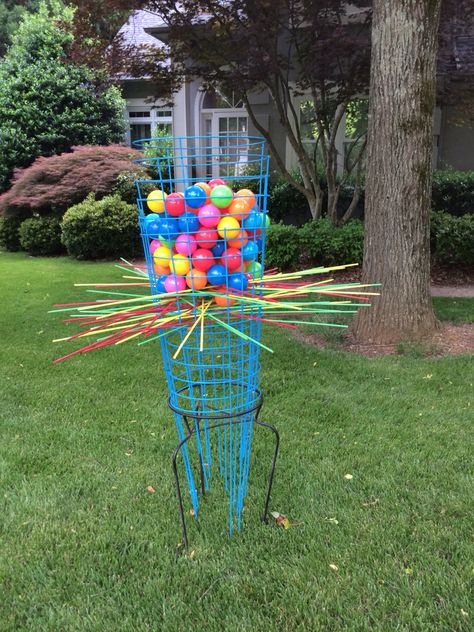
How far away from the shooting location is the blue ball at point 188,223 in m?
1.94

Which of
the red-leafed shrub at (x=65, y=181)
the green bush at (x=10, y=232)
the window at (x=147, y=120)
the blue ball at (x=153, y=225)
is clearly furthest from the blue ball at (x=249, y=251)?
the window at (x=147, y=120)

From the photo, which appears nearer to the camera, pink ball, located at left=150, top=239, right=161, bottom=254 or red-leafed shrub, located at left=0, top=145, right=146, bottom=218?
pink ball, located at left=150, top=239, right=161, bottom=254

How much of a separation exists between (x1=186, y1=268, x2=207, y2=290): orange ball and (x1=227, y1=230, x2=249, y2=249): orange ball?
157mm

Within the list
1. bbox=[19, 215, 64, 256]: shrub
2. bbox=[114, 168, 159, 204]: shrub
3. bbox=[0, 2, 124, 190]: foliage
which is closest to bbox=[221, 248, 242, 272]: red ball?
bbox=[114, 168, 159, 204]: shrub

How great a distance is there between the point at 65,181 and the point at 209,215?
873 cm

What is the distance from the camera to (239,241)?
1997 millimetres

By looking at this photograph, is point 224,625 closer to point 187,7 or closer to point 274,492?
point 274,492

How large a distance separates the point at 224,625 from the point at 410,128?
12.7ft

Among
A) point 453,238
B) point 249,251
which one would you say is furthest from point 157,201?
point 453,238

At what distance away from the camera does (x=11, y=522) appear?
97.1 inches

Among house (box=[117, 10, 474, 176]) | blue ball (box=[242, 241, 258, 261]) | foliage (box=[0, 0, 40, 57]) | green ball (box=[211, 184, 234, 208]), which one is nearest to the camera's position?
green ball (box=[211, 184, 234, 208])

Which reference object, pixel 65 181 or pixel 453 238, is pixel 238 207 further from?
pixel 65 181

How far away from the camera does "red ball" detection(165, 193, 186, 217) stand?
6.44 ft

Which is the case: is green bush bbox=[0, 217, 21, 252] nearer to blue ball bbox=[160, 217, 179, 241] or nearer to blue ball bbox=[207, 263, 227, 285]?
blue ball bbox=[160, 217, 179, 241]
